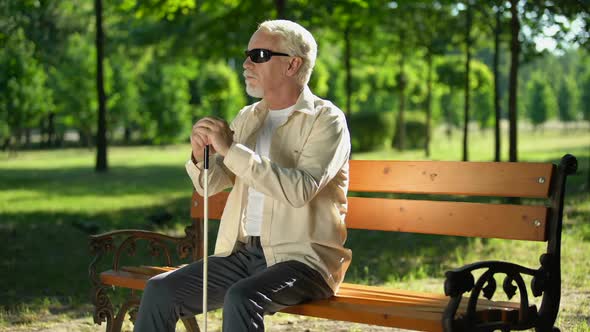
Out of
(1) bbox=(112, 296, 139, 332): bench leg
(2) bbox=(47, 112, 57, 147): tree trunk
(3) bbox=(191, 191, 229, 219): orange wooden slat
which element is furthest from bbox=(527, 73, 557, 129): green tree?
(1) bbox=(112, 296, 139, 332): bench leg

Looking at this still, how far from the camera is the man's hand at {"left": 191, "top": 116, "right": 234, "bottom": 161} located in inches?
142

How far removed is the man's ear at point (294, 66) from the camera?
387 cm

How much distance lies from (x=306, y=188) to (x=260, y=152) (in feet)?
1.93

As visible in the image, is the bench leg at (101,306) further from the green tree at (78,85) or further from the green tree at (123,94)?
the green tree at (123,94)

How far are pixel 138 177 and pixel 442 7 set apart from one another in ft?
29.6

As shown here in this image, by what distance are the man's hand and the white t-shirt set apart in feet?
1.20

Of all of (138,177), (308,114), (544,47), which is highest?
(544,47)

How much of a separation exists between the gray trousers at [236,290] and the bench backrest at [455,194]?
731 mm

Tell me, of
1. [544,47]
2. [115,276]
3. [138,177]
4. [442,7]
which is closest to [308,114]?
[115,276]

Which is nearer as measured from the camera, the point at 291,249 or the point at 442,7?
the point at 291,249

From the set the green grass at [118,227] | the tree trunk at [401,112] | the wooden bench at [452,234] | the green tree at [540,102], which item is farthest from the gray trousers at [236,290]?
the green tree at [540,102]

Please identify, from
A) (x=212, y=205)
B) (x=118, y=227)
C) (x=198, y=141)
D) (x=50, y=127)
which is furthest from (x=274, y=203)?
(x=50, y=127)

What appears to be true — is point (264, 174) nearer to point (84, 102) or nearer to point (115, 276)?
point (115, 276)

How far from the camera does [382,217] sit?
4520 millimetres
